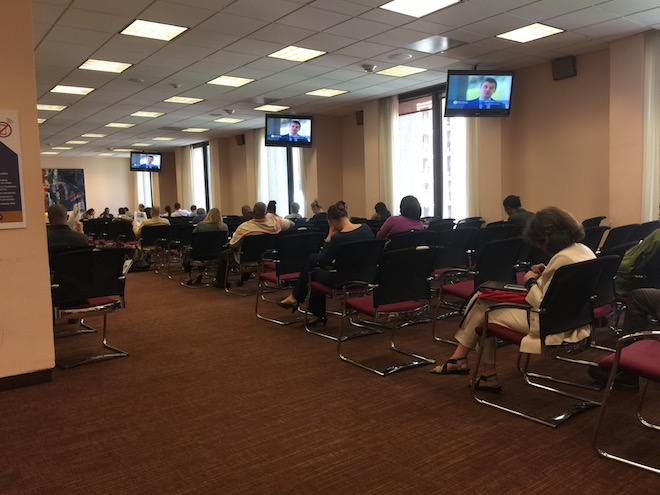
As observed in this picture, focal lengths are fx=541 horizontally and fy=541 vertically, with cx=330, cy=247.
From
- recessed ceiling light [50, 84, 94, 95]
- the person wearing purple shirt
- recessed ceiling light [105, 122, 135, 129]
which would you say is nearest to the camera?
the person wearing purple shirt

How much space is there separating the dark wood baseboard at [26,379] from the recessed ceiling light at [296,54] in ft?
16.6

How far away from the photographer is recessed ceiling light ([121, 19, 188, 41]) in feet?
20.1

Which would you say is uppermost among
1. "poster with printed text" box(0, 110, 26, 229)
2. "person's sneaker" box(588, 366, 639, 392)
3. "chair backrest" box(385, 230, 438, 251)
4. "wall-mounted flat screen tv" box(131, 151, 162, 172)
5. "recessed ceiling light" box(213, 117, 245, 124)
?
"recessed ceiling light" box(213, 117, 245, 124)

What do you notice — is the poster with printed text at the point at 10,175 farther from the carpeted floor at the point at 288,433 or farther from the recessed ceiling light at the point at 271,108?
the recessed ceiling light at the point at 271,108

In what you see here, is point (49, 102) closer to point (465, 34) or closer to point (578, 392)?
point (465, 34)

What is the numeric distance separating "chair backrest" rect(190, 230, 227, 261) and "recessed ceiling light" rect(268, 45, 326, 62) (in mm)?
2609

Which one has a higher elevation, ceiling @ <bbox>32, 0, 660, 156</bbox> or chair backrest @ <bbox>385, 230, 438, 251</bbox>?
ceiling @ <bbox>32, 0, 660, 156</bbox>

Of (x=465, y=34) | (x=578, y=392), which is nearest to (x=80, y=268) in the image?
(x=578, y=392)

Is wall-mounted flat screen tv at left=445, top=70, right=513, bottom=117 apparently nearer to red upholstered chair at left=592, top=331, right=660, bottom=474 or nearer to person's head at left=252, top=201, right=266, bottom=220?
person's head at left=252, top=201, right=266, bottom=220

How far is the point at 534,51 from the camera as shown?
303 inches

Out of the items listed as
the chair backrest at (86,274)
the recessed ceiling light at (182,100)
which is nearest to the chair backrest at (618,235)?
the chair backrest at (86,274)

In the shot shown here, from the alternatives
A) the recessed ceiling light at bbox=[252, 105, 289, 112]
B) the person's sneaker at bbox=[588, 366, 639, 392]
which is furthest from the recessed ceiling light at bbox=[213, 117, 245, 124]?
the person's sneaker at bbox=[588, 366, 639, 392]

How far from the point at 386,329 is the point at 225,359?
5.33 feet

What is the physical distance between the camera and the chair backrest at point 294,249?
5645mm
